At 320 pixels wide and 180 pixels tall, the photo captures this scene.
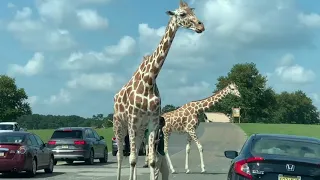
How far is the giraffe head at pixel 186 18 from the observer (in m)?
14.3

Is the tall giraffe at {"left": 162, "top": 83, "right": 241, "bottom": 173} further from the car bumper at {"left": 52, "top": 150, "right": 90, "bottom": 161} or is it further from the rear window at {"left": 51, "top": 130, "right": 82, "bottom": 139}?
the rear window at {"left": 51, "top": 130, "right": 82, "bottom": 139}

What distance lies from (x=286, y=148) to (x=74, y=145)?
18.5 m

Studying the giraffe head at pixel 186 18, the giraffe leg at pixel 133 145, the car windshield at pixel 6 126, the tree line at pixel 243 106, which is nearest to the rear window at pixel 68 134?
the car windshield at pixel 6 126

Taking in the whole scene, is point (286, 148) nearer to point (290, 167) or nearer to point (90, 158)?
point (290, 167)

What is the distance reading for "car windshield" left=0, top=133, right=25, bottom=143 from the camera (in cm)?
2189

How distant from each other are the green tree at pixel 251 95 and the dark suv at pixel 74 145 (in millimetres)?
110409

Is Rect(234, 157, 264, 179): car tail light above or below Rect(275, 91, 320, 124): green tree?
below

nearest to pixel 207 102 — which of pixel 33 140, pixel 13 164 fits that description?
pixel 33 140

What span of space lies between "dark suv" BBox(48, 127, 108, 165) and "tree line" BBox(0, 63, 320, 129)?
46.6m

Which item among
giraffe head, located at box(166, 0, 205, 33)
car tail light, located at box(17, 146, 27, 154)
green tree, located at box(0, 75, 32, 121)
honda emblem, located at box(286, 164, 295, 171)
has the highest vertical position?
green tree, located at box(0, 75, 32, 121)

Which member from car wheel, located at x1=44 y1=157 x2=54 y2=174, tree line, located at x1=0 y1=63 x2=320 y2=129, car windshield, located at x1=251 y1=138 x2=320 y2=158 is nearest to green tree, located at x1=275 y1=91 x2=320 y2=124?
tree line, located at x1=0 y1=63 x2=320 y2=129

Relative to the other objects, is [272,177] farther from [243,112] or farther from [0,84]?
[243,112]

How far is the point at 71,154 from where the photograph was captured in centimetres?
2894

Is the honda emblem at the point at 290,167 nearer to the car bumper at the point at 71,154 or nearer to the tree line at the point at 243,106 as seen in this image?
the car bumper at the point at 71,154
